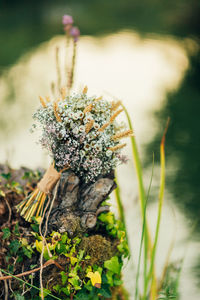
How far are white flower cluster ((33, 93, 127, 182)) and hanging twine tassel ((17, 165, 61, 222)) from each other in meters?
0.03

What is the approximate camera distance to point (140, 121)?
1868 mm

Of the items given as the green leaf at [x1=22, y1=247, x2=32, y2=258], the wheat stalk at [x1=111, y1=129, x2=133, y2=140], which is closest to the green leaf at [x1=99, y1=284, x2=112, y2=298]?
the green leaf at [x1=22, y1=247, x2=32, y2=258]

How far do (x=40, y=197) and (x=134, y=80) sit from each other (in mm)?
1477

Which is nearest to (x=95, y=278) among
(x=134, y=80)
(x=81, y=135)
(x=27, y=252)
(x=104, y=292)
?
(x=104, y=292)

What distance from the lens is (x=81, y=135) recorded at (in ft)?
2.64

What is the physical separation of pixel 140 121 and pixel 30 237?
3.69 ft

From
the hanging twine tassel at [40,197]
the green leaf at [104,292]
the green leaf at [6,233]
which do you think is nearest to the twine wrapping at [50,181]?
the hanging twine tassel at [40,197]

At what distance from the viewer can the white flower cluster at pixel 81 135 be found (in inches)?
31.6

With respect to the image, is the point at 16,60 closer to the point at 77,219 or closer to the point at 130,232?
the point at 130,232

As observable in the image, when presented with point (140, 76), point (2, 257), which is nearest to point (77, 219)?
point (2, 257)

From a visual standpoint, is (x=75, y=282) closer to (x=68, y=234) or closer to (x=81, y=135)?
(x=68, y=234)

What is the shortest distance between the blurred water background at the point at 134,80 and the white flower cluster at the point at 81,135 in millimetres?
174

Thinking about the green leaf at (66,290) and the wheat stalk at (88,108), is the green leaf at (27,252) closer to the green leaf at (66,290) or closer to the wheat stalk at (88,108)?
the green leaf at (66,290)

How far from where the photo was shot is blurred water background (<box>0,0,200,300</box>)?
136 cm
